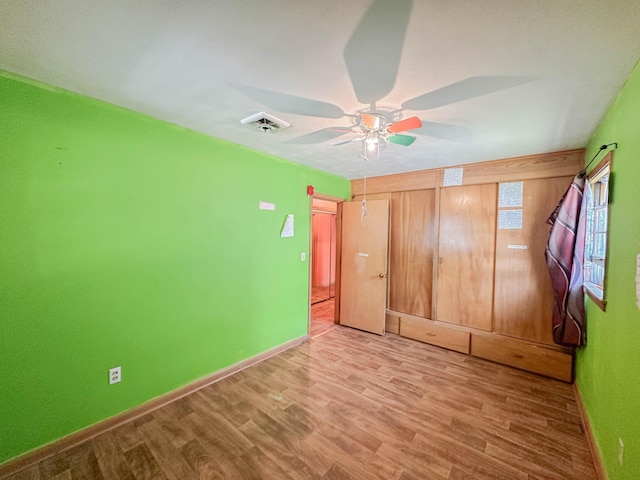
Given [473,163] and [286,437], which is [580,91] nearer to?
[473,163]

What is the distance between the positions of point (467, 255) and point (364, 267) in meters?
1.35

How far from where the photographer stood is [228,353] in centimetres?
257

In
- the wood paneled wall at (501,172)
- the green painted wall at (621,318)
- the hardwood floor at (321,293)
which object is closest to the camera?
the green painted wall at (621,318)

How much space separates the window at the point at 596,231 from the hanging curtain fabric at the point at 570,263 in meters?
0.06

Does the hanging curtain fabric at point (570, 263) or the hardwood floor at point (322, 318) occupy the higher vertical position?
the hanging curtain fabric at point (570, 263)

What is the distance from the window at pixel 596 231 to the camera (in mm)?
1728

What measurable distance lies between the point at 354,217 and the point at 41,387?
11.4 feet

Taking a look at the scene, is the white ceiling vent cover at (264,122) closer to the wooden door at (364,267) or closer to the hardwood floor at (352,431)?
the wooden door at (364,267)

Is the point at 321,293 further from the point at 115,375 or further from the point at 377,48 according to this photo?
the point at 377,48

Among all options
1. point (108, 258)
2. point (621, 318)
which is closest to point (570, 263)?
point (621, 318)

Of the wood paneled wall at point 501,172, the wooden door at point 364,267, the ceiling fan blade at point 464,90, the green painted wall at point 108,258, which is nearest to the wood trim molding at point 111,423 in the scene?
the green painted wall at point 108,258

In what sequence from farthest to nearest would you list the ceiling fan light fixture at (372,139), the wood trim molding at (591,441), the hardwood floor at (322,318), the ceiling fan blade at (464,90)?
1. the hardwood floor at (322,318)
2. the ceiling fan light fixture at (372,139)
3. the wood trim molding at (591,441)
4. the ceiling fan blade at (464,90)

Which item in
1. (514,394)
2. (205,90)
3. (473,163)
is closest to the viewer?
(205,90)

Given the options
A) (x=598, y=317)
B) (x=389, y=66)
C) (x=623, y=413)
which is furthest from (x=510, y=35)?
(x=598, y=317)
